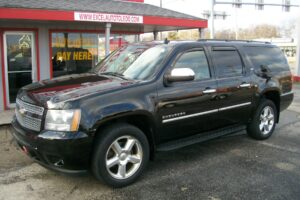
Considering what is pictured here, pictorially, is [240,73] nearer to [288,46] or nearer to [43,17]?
[43,17]

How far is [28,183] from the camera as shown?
15.6ft

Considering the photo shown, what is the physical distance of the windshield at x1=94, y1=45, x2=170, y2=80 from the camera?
512 centimetres

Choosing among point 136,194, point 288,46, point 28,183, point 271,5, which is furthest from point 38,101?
point 288,46

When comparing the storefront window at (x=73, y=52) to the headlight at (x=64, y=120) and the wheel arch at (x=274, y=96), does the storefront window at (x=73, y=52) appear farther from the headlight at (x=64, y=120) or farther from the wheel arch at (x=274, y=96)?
the headlight at (x=64, y=120)

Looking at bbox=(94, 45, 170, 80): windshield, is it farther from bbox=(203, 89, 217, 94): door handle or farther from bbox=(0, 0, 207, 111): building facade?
bbox=(0, 0, 207, 111): building facade

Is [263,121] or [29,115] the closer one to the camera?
[29,115]

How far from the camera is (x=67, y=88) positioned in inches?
181

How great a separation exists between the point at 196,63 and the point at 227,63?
773 mm

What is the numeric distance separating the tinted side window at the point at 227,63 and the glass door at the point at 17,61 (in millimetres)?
6593

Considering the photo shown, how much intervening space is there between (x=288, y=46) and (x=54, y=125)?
7306cm

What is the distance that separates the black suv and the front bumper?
1cm

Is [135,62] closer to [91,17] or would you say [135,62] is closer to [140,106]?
[140,106]

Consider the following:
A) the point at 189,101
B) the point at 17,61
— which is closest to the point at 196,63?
the point at 189,101

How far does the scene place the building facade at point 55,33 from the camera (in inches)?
354
